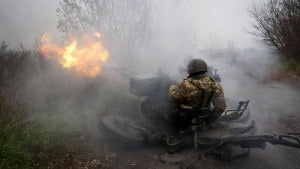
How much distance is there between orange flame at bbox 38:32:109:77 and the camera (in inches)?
414

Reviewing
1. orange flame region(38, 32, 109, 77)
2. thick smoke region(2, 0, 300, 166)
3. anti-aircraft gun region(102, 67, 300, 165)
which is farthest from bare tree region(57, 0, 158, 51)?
anti-aircraft gun region(102, 67, 300, 165)

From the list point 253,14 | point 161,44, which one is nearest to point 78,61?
point 161,44

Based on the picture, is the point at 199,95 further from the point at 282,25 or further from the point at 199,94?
the point at 282,25

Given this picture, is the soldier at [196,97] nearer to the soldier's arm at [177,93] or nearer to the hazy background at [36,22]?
the soldier's arm at [177,93]

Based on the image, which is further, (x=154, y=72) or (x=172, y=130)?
(x=154, y=72)

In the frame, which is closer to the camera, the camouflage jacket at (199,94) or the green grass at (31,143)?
the green grass at (31,143)

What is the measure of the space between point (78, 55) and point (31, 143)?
440 cm

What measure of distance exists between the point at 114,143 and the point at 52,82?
4275 millimetres

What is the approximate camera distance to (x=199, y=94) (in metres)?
6.49

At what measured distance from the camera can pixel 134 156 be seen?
22.9 feet

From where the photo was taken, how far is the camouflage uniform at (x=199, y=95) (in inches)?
256

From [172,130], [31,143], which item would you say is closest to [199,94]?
[172,130]

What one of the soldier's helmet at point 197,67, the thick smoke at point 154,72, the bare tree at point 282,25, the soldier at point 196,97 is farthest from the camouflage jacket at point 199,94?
the bare tree at point 282,25

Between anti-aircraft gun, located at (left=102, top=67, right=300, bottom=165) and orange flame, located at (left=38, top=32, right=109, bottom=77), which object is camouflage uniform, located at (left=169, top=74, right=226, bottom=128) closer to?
anti-aircraft gun, located at (left=102, top=67, right=300, bottom=165)
